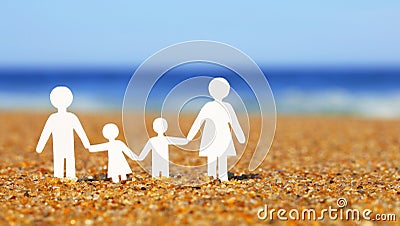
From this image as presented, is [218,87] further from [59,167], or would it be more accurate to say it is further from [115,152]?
[59,167]

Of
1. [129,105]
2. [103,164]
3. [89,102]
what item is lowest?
[103,164]

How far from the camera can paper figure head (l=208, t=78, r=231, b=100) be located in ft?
24.5

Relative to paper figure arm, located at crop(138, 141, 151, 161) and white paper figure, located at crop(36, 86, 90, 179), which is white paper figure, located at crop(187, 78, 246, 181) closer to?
paper figure arm, located at crop(138, 141, 151, 161)

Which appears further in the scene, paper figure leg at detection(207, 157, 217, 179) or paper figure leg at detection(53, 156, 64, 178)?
paper figure leg at detection(53, 156, 64, 178)

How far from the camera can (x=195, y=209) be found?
629cm

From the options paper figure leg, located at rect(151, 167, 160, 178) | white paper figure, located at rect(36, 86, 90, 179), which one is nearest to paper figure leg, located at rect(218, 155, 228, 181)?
paper figure leg, located at rect(151, 167, 160, 178)

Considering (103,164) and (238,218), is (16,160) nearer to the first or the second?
(103,164)

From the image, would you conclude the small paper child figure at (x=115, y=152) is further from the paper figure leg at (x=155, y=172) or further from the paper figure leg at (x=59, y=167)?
the paper figure leg at (x=59, y=167)

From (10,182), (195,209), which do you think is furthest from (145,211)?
(10,182)

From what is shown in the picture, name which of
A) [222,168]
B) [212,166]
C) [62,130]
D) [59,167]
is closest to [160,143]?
[212,166]

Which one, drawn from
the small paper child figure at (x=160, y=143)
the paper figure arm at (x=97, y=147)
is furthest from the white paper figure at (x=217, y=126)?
the paper figure arm at (x=97, y=147)

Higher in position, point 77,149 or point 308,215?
point 77,149

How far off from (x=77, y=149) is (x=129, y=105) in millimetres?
6075

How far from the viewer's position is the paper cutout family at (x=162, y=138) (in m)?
7.66
